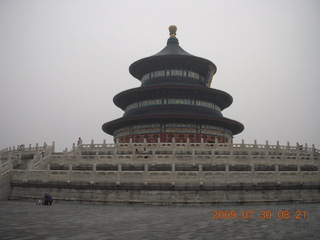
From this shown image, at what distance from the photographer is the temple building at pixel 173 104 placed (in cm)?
4000

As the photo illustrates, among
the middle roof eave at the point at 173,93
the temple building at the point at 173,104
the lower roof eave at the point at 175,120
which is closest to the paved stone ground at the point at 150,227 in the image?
the temple building at the point at 173,104

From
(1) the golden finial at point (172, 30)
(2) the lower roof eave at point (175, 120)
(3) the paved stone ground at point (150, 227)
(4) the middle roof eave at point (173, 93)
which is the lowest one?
(3) the paved stone ground at point (150, 227)

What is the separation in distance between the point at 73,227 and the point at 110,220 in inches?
76.8

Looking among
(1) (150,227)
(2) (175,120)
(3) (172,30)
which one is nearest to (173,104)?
(2) (175,120)

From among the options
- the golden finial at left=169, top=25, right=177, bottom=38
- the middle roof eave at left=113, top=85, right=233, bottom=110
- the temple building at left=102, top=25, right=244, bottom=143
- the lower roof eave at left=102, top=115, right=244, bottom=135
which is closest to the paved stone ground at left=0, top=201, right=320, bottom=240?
the temple building at left=102, top=25, right=244, bottom=143

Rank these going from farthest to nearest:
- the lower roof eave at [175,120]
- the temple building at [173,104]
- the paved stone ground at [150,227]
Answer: the temple building at [173,104]
the lower roof eave at [175,120]
the paved stone ground at [150,227]

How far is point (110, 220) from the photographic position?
11.7 meters

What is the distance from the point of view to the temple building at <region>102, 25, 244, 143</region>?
40000 mm

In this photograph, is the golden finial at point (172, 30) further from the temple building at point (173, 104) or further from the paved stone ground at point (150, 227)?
the paved stone ground at point (150, 227)

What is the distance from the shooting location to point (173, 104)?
41938 millimetres

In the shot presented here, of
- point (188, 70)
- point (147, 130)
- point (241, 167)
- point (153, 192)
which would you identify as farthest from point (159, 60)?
point (153, 192)

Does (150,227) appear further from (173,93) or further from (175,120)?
(173,93)

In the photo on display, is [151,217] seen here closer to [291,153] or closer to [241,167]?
[241,167]

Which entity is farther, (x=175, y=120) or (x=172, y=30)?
(x=172, y=30)
